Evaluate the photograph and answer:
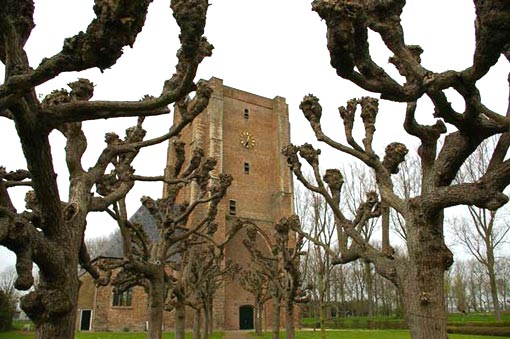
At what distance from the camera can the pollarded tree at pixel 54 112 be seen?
3.82 meters

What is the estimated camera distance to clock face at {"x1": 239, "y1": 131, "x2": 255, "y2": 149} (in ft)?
125

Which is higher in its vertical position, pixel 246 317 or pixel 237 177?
pixel 237 177

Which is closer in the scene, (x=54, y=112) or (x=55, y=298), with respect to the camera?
(x=54, y=112)

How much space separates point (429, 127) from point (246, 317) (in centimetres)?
2953

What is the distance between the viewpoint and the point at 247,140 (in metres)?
38.4

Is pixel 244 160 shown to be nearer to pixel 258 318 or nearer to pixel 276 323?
A: pixel 258 318

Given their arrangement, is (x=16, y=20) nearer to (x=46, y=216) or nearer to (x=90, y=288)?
(x=46, y=216)

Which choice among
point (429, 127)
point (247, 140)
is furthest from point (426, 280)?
point (247, 140)

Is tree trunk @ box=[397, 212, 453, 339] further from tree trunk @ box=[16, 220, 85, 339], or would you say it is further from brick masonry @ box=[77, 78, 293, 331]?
brick masonry @ box=[77, 78, 293, 331]

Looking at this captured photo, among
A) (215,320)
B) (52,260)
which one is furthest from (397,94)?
(215,320)

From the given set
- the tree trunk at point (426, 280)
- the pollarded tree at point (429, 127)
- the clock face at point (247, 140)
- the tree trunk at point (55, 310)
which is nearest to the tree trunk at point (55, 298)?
the tree trunk at point (55, 310)

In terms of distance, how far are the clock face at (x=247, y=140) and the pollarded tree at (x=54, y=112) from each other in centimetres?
3221

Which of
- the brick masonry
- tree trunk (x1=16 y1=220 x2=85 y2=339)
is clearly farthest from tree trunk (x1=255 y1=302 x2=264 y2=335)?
tree trunk (x1=16 y1=220 x2=85 y2=339)

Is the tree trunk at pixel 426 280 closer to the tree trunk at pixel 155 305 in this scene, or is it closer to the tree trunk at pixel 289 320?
the tree trunk at pixel 155 305
